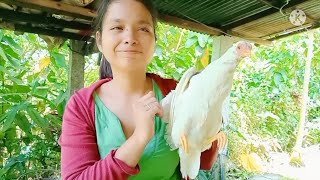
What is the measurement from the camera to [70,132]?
664 millimetres

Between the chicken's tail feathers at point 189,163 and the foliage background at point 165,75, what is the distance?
930mm

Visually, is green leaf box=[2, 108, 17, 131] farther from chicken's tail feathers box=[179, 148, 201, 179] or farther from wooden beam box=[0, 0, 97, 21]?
chicken's tail feathers box=[179, 148, 201, 179]

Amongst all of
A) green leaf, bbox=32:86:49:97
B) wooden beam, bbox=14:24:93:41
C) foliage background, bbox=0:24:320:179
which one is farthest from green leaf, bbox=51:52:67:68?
wooden beam, bbox=14:24:93:41

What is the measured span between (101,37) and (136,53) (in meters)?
0.12

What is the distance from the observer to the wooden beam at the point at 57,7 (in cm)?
155

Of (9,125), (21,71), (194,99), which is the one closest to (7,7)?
(9,125)

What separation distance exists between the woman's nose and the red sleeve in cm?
16

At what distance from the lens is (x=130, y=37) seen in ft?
2.12

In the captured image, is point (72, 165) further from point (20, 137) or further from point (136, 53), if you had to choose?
point (20, 137)

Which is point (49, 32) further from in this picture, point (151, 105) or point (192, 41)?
point (151, 105)

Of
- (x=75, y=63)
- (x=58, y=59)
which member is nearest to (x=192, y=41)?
(x=58, y=59)

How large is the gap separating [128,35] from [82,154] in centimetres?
23

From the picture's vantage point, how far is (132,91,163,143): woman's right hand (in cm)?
59

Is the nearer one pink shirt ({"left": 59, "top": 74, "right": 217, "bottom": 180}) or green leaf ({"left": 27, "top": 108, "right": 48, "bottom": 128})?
pink shirt ({"left": 59, "top": 74, "right": 217, "bottom": 180})
